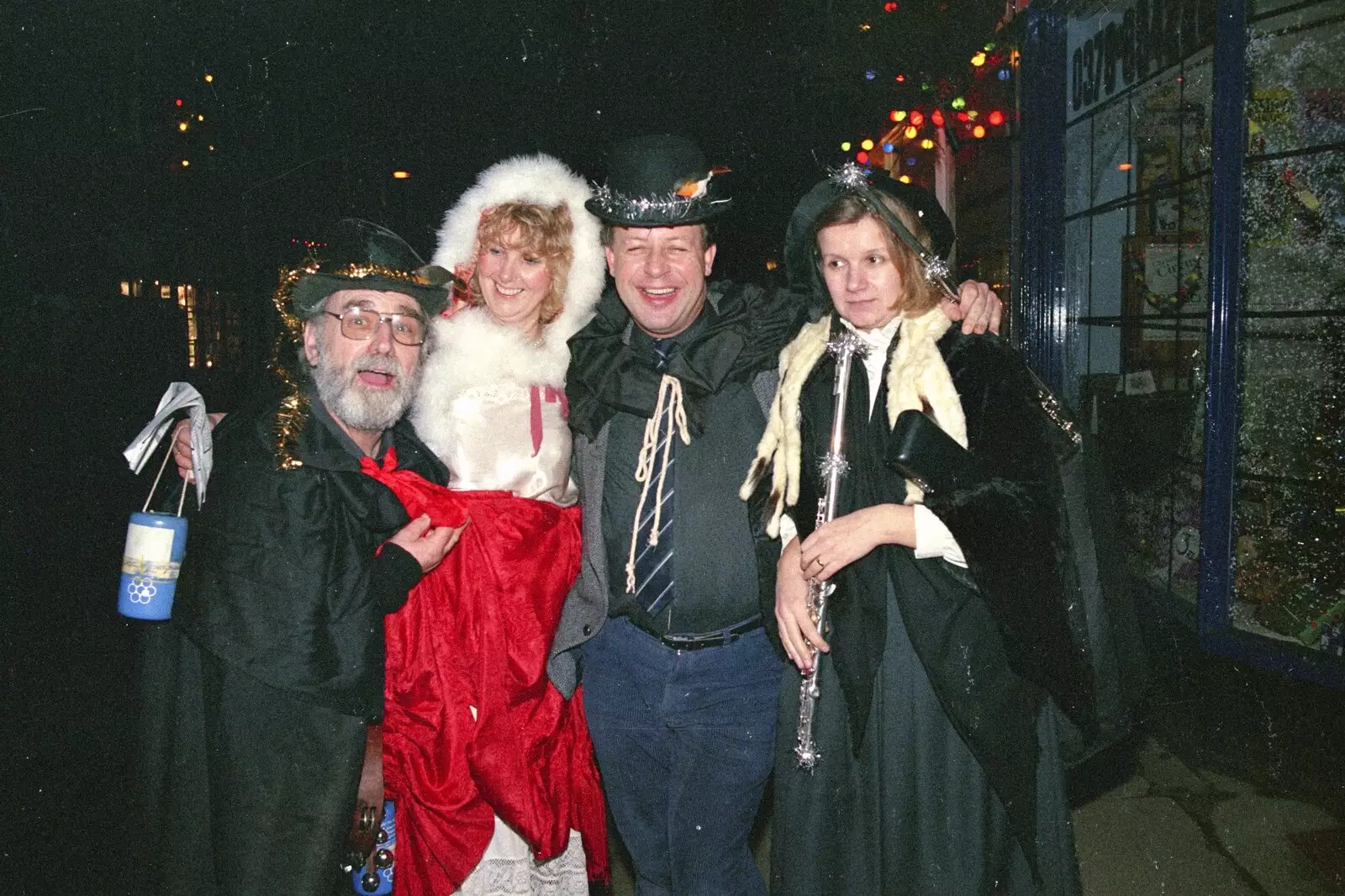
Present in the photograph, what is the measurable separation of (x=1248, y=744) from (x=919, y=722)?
3.20 metres

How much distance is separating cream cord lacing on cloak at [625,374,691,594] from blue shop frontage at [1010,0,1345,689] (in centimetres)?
325

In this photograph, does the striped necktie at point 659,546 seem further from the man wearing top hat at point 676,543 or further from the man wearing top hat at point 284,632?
the man wearing top hat at point 284,632

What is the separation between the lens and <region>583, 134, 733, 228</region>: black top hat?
290 centimetres

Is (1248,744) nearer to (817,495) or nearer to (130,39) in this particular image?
(817,495)

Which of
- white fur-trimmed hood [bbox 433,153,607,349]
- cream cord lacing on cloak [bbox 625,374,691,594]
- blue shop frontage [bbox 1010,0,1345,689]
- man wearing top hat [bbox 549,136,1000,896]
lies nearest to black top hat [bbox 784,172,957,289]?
man wearing top hat [bbox 549,136,1000,896]

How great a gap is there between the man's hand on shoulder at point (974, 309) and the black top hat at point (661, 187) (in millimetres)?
838

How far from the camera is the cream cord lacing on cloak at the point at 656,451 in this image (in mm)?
2803

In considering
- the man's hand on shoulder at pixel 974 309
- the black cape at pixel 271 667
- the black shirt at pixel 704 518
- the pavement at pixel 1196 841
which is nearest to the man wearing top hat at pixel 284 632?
the black cape at pixel 271 667

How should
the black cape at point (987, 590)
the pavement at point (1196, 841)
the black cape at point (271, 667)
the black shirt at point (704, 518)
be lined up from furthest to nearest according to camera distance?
the pavement at point (1196, 841) → the black shirt at point (704, 518) → the black cape at point (271, 667) → the black cape at point (987, 590)

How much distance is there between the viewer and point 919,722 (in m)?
2.45

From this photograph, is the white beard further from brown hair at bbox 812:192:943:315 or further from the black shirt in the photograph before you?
brown hair at bbox 812:192:943:315

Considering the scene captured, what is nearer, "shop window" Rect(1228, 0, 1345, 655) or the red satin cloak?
the red satin cloak

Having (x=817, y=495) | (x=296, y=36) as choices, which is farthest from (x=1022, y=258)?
(x=296, y=36)

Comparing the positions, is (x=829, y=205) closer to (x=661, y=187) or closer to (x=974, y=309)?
Answer: (x=974, y=309)
